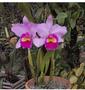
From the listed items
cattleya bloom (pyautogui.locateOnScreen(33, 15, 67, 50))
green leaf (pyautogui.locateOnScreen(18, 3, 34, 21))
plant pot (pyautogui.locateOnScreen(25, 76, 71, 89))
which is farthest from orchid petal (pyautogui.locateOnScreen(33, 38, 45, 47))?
plant pot (pyautogui.locateOnScreen(25, 76, 71, 89))

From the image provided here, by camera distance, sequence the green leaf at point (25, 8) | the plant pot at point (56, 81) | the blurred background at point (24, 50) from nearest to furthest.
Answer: the green leaf at point (25, 8), the plant pot at point (56, 81), the blurred background at point (24, 50)

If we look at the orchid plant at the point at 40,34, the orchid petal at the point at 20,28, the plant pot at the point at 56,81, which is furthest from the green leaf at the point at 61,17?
the plant pot at the point at 56,81

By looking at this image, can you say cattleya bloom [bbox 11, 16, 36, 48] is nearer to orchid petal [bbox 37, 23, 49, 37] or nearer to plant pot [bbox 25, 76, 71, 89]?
orchid petal [bbox 37, 23, 49, 37]

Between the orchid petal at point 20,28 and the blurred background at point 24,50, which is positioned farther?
the blurred background at point 24,50

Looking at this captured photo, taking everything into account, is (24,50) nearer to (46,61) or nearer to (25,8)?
(46,61)

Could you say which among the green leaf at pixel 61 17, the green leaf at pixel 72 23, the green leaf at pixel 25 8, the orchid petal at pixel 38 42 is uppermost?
the green leaf at pixel 25 8

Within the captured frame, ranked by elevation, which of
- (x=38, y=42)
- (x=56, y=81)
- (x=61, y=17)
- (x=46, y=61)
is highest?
(x=61, y=17)

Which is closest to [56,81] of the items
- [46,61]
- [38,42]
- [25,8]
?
[46,61]

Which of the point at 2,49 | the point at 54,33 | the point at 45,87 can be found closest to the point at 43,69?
the point at 45,87

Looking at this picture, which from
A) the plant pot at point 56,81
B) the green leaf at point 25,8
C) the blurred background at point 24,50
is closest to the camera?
the green leaf at point 25,8

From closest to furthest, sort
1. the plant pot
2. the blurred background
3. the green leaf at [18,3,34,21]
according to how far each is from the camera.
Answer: the green leaf at [18,3,34,21]
the plant pot
the blurred background

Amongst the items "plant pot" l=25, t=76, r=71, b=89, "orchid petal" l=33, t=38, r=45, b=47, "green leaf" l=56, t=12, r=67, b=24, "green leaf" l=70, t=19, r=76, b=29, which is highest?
"green leaf" l=56, t=12, r=67, b=24

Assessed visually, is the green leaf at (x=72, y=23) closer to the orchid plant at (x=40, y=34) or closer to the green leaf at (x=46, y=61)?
the orchid plant at (x=40, y=34)

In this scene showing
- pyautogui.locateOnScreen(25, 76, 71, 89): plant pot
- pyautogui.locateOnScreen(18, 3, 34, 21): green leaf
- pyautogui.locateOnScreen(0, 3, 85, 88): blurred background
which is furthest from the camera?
pyautogui.locateOnScreen(0, 3, 85, 88): blurred background
